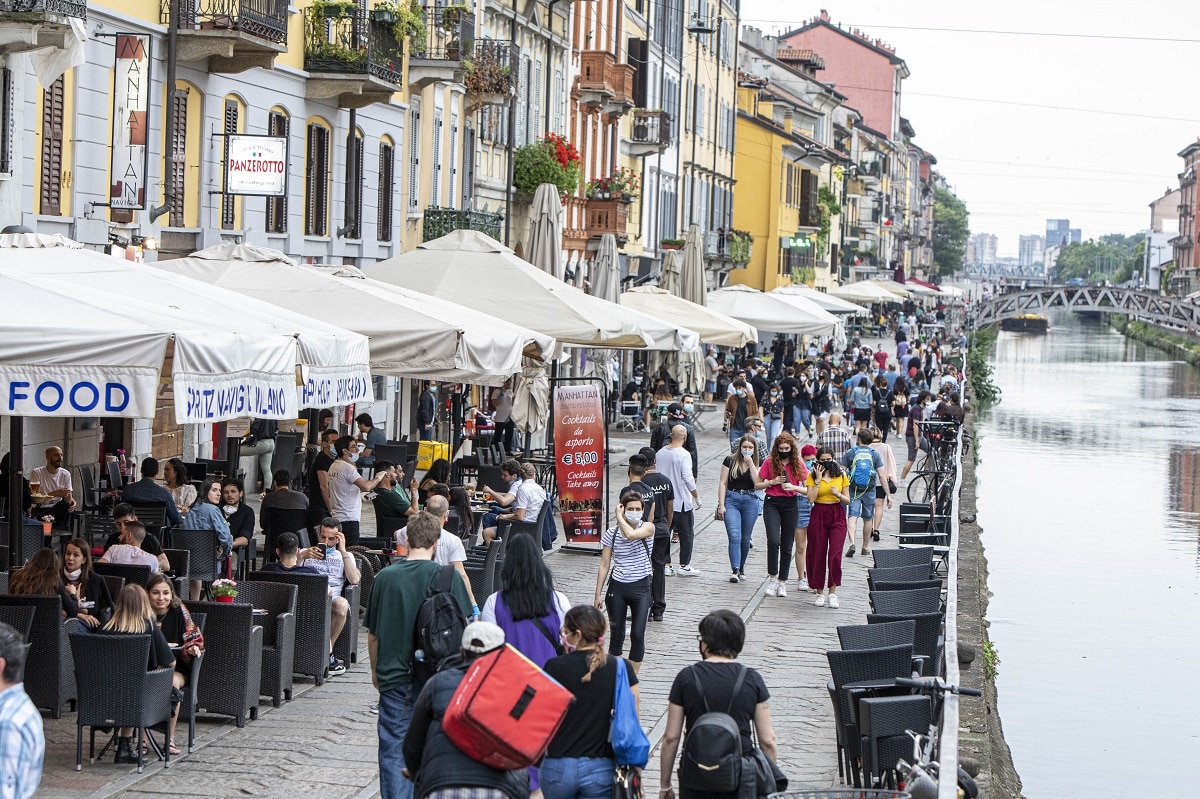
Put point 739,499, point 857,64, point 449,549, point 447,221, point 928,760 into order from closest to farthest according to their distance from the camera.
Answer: point 928,760 → point 449,549 → point 739,499 → point 447,221 → point 857,64

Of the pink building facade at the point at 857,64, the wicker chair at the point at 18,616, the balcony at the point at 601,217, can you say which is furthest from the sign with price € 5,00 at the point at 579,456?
the pink building facade at the point at 857,64

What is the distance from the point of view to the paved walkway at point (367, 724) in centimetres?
999

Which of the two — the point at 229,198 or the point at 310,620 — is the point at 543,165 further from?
the point at 310,620

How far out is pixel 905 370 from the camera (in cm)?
5494

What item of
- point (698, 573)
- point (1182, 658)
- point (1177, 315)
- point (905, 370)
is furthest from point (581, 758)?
point (1177, 315)

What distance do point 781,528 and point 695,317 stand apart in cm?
1396

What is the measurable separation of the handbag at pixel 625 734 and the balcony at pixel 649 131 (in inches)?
1743

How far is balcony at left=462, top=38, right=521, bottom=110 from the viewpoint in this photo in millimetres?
33375

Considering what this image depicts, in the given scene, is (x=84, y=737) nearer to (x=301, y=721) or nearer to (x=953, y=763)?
(x=301, y=721)

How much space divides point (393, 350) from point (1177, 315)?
114237mm

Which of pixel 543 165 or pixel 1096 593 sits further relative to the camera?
pixel 543 165

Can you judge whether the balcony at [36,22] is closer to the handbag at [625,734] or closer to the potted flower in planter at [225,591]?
the potted flower in planter at [225,591]

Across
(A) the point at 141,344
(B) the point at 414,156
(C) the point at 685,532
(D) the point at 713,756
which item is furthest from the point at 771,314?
(D) the point at 713,756

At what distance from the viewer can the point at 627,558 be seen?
1266 cm
